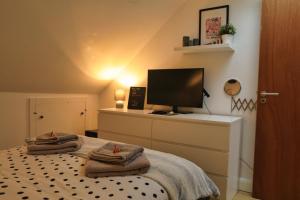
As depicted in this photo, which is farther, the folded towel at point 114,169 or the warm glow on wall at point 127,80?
the warm glow on wall at point 127,80

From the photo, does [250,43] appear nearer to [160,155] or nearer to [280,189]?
[280,189]

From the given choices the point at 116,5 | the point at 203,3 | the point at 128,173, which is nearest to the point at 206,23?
the point at 203,3

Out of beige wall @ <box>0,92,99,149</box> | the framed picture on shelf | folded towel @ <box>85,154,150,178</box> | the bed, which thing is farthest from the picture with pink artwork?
beige wall @ <box>0,92,99,149</box>

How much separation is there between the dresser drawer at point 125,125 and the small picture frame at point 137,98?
40cm

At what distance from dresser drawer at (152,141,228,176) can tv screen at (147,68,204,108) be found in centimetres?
54

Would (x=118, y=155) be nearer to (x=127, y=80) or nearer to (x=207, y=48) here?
(x=207, y=48)

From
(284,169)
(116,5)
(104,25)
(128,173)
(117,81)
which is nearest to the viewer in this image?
(128,173)

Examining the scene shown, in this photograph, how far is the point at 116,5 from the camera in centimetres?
248

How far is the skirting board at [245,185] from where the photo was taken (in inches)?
102

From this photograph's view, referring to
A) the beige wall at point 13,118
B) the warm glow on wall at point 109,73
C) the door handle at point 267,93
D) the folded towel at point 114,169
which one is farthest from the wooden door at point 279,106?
the beige wall at point 13,118

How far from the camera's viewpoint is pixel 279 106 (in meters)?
2.33

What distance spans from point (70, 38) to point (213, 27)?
1634 mm

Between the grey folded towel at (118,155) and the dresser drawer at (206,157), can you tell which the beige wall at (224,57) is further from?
the grey folded towel at (118,155)

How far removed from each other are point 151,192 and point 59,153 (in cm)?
81
